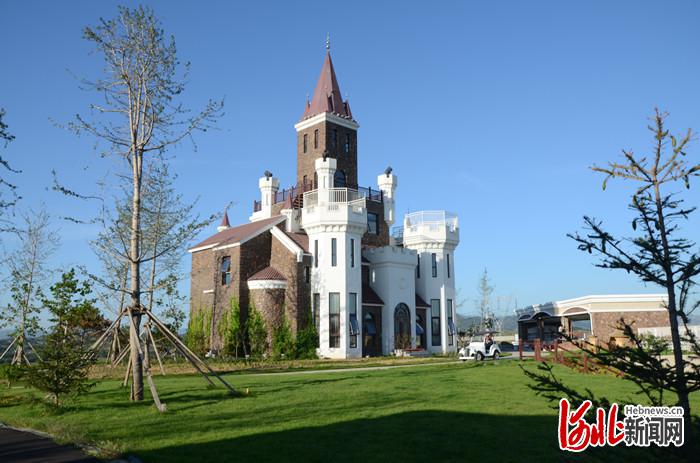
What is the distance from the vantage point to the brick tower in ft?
138

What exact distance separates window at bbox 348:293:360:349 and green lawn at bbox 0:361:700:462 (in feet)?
56.0

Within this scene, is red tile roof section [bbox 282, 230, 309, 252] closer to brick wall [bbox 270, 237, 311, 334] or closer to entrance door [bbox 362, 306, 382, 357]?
brick wall [bbox 270, 237, 311, 334]

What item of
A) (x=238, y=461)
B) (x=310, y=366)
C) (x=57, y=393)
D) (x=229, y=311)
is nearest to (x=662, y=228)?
(x=238, y=461)

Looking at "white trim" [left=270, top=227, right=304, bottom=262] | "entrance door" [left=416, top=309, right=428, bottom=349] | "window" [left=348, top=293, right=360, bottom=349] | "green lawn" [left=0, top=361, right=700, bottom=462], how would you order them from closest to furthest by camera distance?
"green lawn" [left=0, top=361, right=700, bottom=462]
"window" [left=348, top=293, right=360, bottom=349]
"white trim" [left=270, top=227, right=304, bottom=262]
"entrance door" [left=416, top=309, right=428, bottom=349]

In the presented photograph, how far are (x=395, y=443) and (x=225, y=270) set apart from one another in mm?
30120

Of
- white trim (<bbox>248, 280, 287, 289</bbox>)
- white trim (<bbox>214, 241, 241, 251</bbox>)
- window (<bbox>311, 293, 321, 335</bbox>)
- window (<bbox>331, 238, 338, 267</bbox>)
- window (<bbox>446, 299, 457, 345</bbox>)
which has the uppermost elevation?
white trim (<bbox>214, 241, 241, 251</bbox>)

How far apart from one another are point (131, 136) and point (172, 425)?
337 inches

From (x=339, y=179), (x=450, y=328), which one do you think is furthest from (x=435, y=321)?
(x=339, y=179)

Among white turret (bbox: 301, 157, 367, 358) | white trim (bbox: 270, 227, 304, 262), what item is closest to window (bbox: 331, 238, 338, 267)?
white turret (bbox: 301, 157, 367, 358)

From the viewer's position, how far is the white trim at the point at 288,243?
34188mm

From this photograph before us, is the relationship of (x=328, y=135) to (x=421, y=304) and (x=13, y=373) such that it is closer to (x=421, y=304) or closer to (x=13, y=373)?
(x=421, y=304)

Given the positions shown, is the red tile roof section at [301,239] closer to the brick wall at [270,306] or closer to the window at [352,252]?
the window at [352,252]

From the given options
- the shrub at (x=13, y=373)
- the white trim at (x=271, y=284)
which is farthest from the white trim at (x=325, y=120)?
the shrub at (x=13, y=373)

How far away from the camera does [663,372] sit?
463cm
